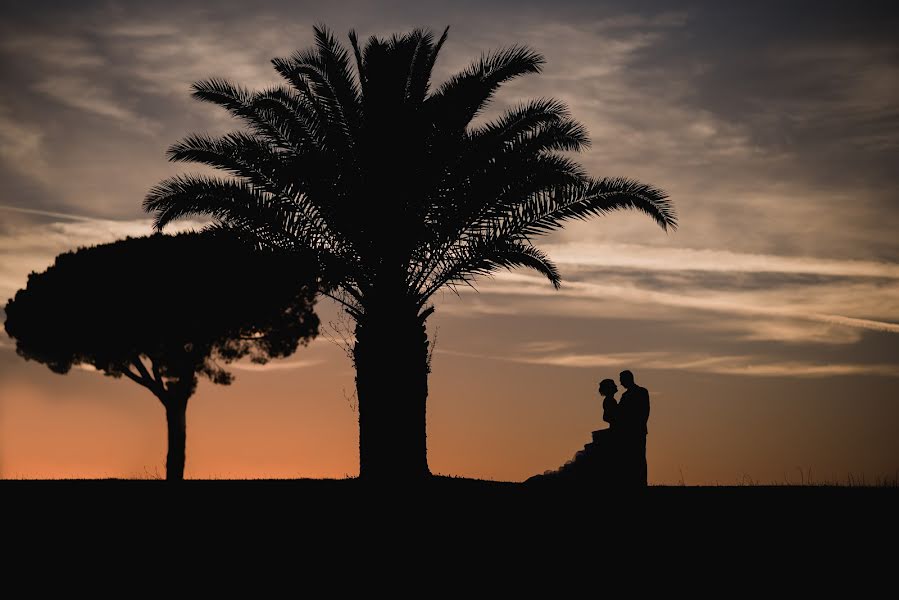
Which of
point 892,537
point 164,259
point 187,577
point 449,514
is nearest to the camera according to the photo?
point 187,577

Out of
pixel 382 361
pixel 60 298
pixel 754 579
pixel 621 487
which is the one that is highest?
pixel 60 298

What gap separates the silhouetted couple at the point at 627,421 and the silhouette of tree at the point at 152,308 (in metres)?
18.7

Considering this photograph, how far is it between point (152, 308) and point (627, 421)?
21322mm

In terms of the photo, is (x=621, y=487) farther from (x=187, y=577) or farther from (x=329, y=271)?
(x=329, y=271)

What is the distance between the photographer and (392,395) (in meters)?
18.2

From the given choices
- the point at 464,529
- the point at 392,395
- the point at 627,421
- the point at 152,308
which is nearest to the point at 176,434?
the point at 152,308

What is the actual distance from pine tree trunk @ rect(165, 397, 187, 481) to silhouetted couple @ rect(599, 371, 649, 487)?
1975cm

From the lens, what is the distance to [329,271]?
18.1 meters

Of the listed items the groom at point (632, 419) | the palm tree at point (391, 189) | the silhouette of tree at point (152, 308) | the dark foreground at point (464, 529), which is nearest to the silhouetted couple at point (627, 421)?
the groom at point (632, 419)

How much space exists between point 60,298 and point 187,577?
892 inches

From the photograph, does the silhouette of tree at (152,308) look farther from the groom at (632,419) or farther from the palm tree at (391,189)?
the groom at (632,419)

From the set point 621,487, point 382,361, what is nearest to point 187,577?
point 621,487

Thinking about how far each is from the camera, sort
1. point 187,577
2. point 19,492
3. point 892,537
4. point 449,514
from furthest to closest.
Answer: point 19,492, point 449,514, point 892,537, point 187,577

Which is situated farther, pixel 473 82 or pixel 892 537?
pixel 473 82
